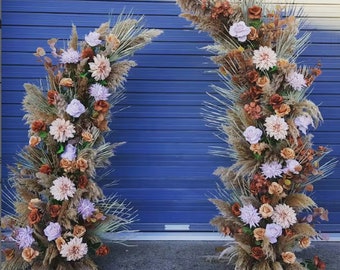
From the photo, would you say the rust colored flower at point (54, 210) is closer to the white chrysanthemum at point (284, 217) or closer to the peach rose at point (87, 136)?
the peach rose at point (87, 136)

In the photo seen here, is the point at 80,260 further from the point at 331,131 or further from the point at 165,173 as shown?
the point at 331,131

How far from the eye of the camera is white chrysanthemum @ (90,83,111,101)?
3346 mm

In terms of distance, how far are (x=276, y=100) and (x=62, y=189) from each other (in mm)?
1562

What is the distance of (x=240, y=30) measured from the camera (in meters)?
3.30

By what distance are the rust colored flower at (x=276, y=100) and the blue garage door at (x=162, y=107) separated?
0.99 meters

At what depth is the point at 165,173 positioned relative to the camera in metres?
4.20

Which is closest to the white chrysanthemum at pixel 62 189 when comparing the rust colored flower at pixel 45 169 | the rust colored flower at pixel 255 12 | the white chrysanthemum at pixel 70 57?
the rust colored flower at pixel 45 169

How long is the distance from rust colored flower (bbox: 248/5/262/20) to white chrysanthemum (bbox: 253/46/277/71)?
243 mm

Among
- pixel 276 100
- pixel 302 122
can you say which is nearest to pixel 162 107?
pixel 276 100

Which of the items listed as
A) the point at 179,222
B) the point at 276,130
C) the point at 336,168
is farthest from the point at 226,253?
the point at 336,168

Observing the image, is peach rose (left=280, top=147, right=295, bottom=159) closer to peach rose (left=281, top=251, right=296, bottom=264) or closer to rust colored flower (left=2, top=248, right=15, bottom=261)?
peach rose (left=281, top=251, right=296, bottom=264)

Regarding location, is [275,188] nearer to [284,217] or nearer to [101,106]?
[284,217]

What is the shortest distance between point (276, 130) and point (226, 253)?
3.38 feet

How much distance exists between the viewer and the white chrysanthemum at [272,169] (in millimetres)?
3270
